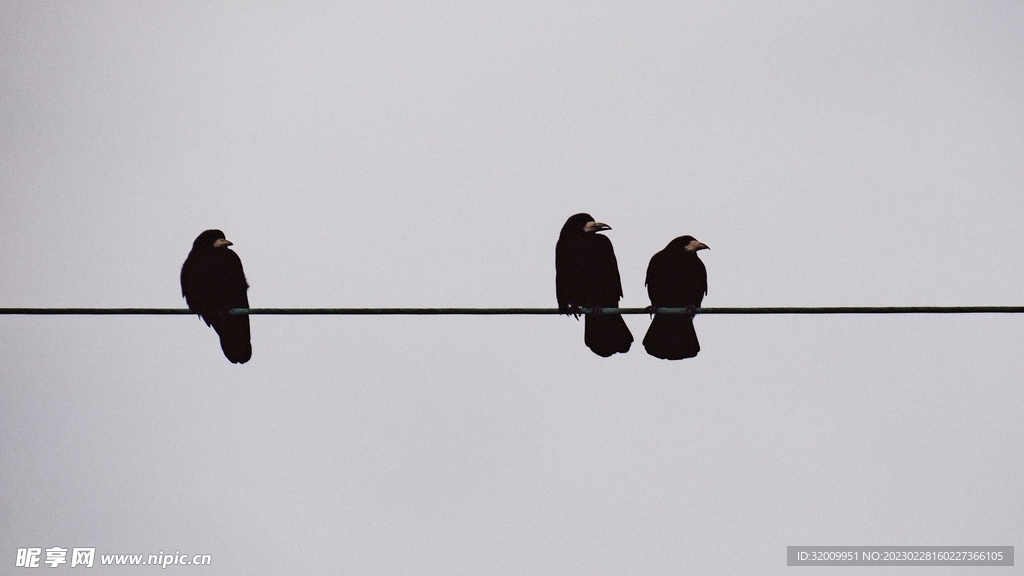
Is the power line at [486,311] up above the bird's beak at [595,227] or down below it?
below

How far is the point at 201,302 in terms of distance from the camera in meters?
7.82

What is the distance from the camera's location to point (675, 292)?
8172 mm

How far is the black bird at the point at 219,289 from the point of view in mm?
7824

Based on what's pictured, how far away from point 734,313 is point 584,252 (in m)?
2.70

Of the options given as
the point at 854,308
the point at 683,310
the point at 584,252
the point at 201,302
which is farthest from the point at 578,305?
the point at 854,308

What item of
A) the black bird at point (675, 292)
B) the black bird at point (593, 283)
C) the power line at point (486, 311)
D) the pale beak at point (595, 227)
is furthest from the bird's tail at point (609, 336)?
the power line at point (486, 311)

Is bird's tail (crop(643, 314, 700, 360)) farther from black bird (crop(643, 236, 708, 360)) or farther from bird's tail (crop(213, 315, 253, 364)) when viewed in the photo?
bird's tail (crop(213, 315, 253, 364))

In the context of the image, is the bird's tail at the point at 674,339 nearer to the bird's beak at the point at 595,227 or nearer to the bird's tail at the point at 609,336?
the bird's tail at the point at 609,336

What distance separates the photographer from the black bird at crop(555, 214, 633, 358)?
796 centimetres

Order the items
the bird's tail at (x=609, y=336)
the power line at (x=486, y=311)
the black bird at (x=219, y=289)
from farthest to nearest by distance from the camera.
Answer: the bird's tail at (x=609, y=336) < the black bird at (x=219, y=289) < the power line at (x=486, y=311)

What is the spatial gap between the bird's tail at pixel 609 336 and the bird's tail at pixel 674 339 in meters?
0.18

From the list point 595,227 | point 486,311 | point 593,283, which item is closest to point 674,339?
point 593,283

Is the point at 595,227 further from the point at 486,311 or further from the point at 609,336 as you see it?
the point at 486,311

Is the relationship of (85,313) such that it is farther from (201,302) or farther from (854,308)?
(854,308)
